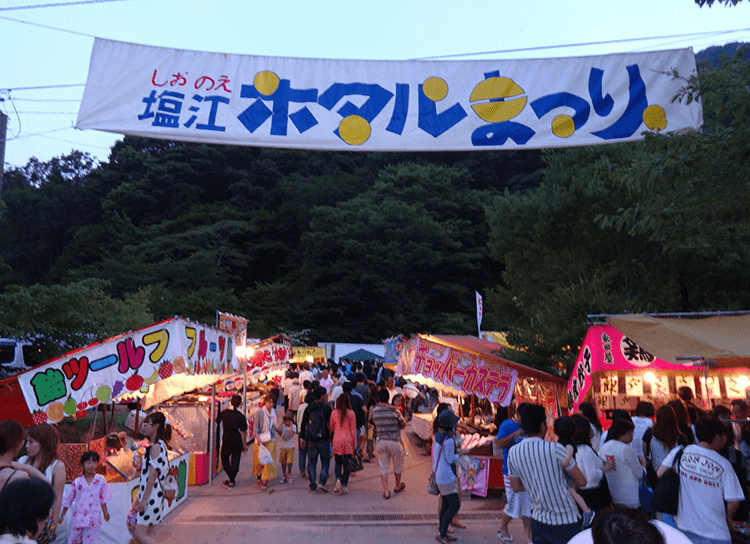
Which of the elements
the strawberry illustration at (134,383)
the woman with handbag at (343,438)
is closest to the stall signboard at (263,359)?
the woman with handbag at (343,438)

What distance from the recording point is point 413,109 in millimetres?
5891

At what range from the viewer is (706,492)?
12.3ft

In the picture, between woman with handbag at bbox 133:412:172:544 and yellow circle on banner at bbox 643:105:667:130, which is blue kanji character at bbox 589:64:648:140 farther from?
woman with handbag at bbox 133:412:172:544

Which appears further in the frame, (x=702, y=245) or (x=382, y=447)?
(x=702, y=245)

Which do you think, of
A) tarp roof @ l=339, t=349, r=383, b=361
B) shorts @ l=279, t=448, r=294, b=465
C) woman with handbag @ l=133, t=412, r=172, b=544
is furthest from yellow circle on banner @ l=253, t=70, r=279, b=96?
tarp roof @ l=339, t=349, r=383, b=361

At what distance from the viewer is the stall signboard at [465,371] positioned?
8.85 metres

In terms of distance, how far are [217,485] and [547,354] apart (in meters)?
6.07

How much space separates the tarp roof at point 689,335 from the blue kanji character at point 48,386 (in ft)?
20.7

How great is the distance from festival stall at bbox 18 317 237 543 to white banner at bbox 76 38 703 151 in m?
2.38

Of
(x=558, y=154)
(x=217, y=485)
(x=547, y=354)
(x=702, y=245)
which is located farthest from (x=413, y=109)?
(x=558, y=154)

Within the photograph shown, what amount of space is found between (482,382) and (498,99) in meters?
4.85

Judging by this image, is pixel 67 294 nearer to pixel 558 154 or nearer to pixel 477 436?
pixel 477 436

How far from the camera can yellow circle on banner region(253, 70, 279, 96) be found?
5.91 metres

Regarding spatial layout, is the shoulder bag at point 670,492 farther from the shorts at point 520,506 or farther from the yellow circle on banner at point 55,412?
the yellow circle on banner at point 55,412
